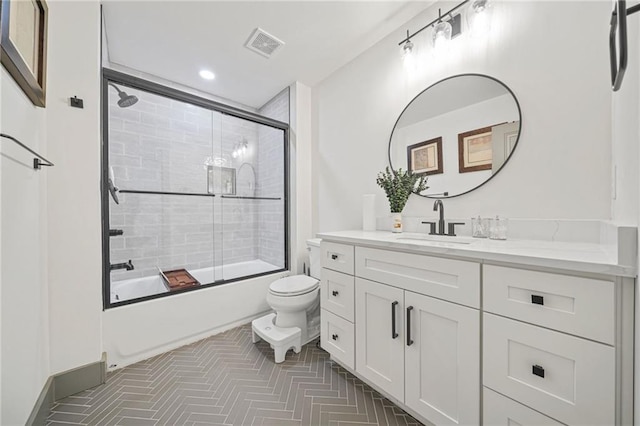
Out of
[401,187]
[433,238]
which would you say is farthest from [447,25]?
[433,238]

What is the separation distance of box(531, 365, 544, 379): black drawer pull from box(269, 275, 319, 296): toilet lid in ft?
4.65

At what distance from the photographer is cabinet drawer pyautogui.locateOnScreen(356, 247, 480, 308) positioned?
101 cm

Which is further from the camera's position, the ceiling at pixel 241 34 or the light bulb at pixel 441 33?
the ceiling at pixel 241 34

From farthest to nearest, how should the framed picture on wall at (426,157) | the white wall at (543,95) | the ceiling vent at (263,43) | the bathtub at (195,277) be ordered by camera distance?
the bathtub at (195,277), the ceiling vent at (263,43), the framed picture on wall at (426,157), the white wall at (543,95)

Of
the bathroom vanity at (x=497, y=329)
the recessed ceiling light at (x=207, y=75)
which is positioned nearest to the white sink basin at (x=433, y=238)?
the bathroom vanity at (x=497, y=329)

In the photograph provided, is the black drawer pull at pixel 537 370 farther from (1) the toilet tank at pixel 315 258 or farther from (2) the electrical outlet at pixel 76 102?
(2) the electrical outlet at pixel 76 102

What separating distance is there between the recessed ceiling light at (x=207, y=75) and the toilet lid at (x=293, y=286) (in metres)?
2.30

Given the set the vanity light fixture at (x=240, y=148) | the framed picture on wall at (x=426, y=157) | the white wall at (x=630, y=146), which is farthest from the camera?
the vanity light fixture at (x=240, y=148)

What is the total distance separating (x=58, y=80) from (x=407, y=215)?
2.46 meters

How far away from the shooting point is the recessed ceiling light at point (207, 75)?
2503 millimetres

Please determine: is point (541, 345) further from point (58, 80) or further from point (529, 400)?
point (58, 80)

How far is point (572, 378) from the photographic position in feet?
2.56

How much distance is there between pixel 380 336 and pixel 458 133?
1.41 metres

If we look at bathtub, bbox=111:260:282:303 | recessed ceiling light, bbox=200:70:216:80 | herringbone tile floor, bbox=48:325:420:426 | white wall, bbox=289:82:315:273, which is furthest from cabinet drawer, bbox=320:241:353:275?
recessed ceiling light, bbox=200:70:216:80
